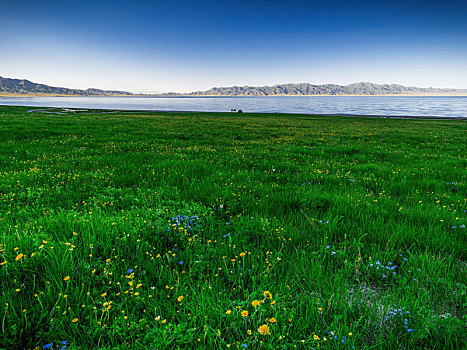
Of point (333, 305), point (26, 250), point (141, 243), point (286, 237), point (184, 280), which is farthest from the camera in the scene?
point (286, 237)

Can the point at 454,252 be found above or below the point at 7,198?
below

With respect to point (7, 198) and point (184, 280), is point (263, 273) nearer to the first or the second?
point (184, 280)

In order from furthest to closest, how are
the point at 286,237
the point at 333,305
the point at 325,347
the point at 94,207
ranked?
the point at 94,207 → the point at 286,237 → the point at 333,305 → the point at 325,347

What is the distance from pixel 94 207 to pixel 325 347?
478 cm

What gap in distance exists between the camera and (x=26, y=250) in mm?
2941

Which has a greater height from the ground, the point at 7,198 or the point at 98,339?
the point at 7,198

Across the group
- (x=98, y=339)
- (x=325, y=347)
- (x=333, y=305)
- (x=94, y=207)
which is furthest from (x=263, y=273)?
(x=94, y=207)

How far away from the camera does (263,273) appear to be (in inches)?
114

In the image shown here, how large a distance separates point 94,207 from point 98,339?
130 inches

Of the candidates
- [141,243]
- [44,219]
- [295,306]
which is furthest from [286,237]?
[44,219]

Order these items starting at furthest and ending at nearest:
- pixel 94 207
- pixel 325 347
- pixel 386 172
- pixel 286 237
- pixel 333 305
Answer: pixel 386 172, pixel 94 207, pixel 286 237, pixel 333 305, pixel 325 347

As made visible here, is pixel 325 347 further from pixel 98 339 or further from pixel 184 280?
pixel 98 339

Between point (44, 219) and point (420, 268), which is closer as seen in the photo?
point (420, 268)

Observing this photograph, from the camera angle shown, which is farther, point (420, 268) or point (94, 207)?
point (94, 207)
